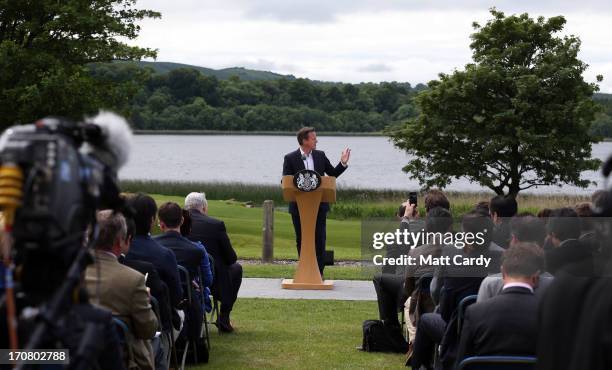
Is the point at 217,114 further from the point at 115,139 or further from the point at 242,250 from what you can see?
the point at 115,139

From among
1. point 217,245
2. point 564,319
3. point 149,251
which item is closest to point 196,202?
point 217,245

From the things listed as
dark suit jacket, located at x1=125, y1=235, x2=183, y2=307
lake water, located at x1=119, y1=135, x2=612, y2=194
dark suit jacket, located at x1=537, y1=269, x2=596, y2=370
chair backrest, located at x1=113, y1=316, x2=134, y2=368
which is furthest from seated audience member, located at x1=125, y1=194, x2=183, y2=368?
lake water, located at x1=119, y1=135, x2=612, y2=194

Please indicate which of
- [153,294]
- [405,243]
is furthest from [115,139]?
[405,243]

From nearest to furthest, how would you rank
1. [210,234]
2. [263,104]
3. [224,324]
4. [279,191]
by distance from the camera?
[210,234] < [224,324] < [279,191] < [263,104]

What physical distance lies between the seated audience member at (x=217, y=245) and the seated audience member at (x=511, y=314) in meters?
5.01

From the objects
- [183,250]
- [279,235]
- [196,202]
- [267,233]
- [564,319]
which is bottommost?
[279,235]

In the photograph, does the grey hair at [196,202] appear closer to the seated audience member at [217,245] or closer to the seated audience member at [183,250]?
the seated audience member at [217,245]

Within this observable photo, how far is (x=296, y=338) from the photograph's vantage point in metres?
10.8

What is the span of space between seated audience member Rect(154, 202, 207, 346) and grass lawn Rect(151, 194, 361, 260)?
10.8 meters

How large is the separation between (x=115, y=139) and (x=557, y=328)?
4.57ft

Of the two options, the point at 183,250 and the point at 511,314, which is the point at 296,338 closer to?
the point at 183,250

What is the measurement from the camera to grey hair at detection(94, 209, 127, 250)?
20.0 feet

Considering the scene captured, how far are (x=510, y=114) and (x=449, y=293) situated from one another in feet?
101

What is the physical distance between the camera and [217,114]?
152m
